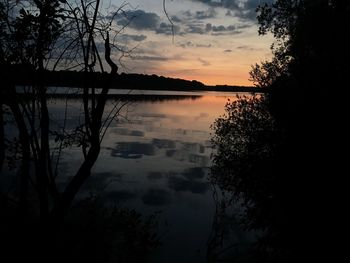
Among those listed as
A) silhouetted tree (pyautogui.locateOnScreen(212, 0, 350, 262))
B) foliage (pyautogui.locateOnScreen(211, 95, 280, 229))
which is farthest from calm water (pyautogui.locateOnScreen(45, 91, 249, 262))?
silhouetted tree (pyautogui.locateOnScreen(212, 0, 350, 262))

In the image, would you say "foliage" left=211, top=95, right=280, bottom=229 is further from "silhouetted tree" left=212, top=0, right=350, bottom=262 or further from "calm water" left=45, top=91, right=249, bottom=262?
"calm water" left=45, top=91, right=249, bottom=262

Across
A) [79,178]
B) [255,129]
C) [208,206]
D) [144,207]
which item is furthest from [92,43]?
[208,206]

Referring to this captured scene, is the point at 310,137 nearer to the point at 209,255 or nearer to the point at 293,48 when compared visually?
the point at 209,255

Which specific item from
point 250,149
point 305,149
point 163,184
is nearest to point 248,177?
point 250,149

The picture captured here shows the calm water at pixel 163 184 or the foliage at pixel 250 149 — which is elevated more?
the foliage at pixel 250 149

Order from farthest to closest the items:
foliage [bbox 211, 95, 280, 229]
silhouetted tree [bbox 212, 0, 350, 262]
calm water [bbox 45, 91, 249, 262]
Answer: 1. calm water [bbox 45, 91, 249, 262]
2. foliage [bbox 211, 95, 280, 229]
3. silhouetted tree [bbox 212, 0, 350, 262]

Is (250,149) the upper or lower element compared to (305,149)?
lower

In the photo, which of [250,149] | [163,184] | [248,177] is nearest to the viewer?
[248,177]

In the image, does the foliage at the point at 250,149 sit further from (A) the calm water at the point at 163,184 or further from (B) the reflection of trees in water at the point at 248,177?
(A) the calm water at the point at 163,184

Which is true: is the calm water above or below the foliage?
below

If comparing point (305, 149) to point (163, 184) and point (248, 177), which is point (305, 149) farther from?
point (163, 184)

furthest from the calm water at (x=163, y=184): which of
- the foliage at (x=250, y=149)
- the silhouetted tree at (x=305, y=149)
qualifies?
the silhouetted tree at (x=305, y=149)

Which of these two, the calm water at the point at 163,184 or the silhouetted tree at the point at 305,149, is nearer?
the silhouetted tree at the point at 305,149

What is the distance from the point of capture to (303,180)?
12.6 meters
